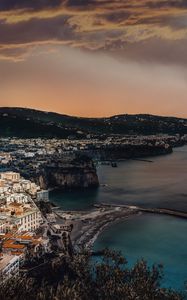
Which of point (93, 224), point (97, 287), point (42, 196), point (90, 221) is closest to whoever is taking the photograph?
point (97, 287)

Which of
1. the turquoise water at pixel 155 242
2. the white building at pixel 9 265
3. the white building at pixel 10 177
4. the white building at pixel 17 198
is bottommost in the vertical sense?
the turquoise water at pixel 155 242

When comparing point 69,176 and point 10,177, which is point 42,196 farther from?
point 69,176

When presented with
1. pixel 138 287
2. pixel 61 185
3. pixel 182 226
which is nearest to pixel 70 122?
pixel 61 185

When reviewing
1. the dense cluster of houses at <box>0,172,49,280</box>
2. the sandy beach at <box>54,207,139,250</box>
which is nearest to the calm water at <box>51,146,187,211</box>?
the sandy beach at <box>54,207,139,250</box>

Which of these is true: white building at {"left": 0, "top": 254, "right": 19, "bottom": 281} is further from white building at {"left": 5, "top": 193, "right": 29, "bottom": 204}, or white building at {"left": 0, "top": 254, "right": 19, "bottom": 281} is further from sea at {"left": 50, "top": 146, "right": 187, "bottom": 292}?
white building at {"left": 5, "top": 193, "right": 29, "bottom": 204}

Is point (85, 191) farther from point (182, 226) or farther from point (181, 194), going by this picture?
point (182, 226)

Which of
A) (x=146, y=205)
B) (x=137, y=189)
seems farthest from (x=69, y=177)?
(x=146, y=205)

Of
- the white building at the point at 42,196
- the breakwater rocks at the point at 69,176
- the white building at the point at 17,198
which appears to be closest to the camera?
the white building at the point at 17,198

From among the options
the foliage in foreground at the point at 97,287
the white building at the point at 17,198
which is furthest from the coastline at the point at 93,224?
the foliage in foreground at the point at 97,287

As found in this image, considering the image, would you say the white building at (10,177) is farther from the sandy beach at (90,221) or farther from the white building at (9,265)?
the white building at (9,265)
